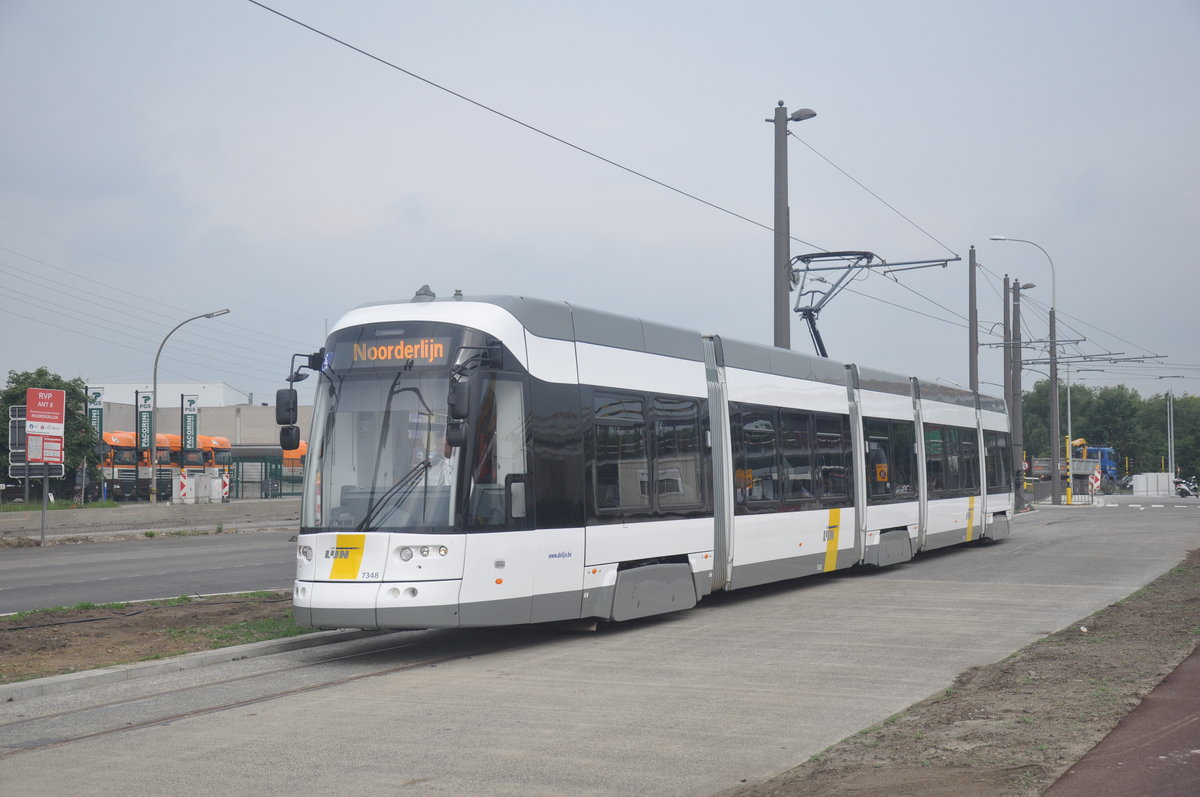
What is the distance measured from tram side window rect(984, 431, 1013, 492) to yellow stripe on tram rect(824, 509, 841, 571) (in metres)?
9.76

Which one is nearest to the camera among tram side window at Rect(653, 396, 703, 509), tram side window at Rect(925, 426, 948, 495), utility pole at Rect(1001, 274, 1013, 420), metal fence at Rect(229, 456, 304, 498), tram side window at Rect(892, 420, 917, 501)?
tram side window at Rect(653, 396, 703, 509)

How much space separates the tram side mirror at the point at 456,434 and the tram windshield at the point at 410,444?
0.37ft

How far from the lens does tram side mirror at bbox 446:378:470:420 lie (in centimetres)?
1038

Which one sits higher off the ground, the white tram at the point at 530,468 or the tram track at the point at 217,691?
the white tram at the point at 530,468

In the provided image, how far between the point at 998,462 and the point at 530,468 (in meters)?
19.1

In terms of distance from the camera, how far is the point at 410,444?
432 inches

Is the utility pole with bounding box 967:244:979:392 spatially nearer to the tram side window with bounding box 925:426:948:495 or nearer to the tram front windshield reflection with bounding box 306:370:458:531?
the tram side window with bounding box 925:426:948:495

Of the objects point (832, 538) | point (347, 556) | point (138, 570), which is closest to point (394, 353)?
point (347, 556)

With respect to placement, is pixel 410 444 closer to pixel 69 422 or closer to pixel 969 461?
pixel 969 461

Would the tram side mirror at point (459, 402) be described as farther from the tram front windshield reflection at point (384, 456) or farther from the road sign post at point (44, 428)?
the road sign post at point (44, 428)

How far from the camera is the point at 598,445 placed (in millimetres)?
12398

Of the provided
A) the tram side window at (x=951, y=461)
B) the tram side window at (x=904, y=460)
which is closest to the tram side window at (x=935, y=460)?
the tram side window at (x=951, y=461)

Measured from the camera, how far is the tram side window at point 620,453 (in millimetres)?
12414

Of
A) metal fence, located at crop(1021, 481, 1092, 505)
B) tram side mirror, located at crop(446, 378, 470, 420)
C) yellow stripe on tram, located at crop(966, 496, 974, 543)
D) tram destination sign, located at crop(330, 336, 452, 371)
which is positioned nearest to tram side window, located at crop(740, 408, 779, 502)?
tram destination sign, located at crop(330, 336, 452, 371)
